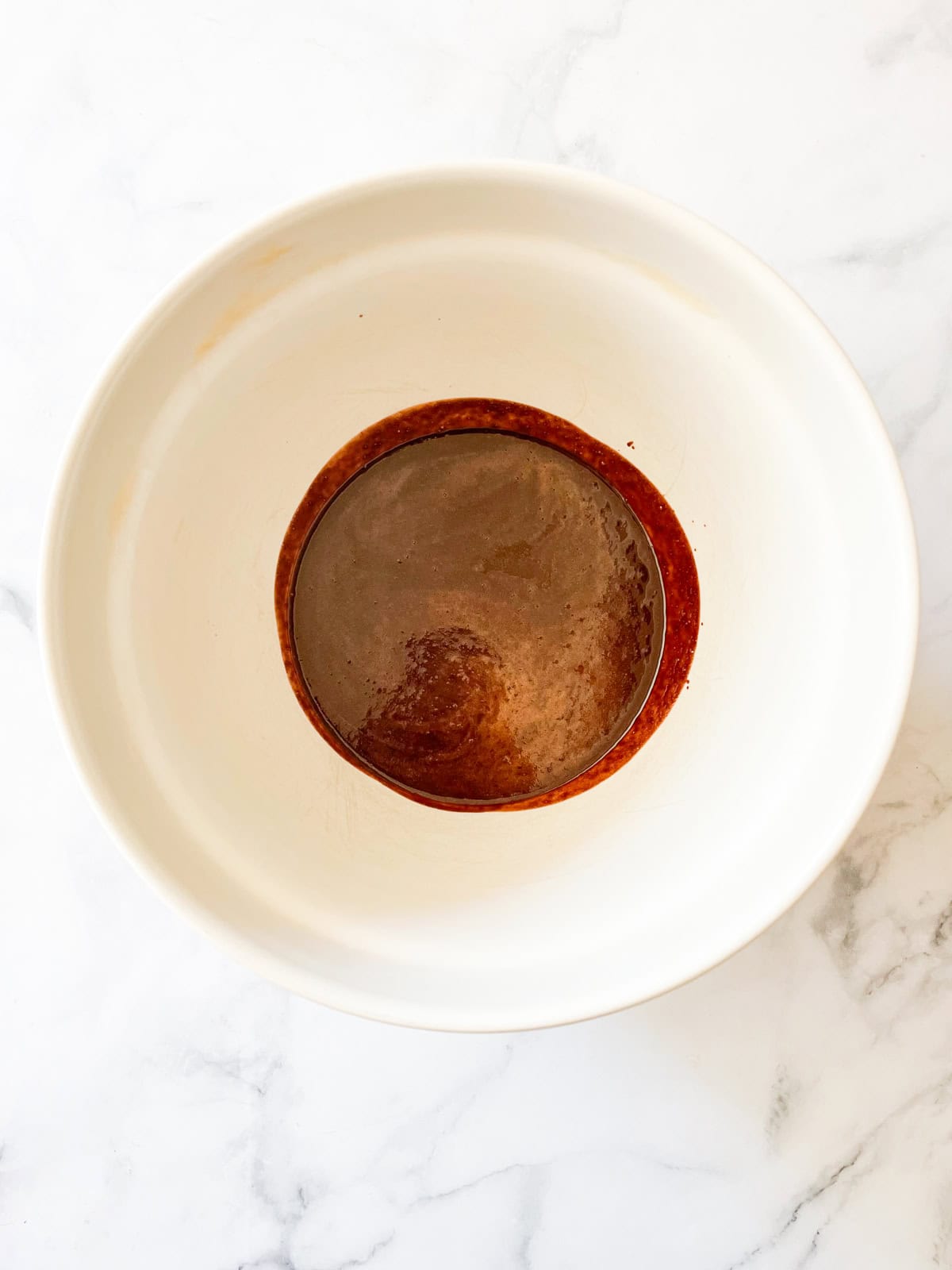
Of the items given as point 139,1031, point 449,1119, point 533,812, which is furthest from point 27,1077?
point 533,812

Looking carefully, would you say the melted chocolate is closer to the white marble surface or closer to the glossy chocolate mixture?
the glossy chocolate mixture

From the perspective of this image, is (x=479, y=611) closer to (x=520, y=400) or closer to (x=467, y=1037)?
(x=520, y=400)

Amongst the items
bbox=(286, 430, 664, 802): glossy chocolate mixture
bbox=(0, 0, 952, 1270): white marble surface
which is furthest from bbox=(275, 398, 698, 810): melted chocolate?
bbox=(0, 0, 952, 1270): white marble surface

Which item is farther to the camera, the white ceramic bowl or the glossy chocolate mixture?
the glossy chocolate mixture

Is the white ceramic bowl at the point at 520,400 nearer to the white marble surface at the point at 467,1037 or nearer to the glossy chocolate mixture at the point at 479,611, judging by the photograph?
the glossy chocolate mixture at the point at 479,611

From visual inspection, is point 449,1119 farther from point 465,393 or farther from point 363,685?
point 465,393

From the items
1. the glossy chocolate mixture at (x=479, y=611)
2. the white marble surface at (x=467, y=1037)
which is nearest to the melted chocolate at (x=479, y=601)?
the glossy chocolate mixture at (x=479, y=611)
